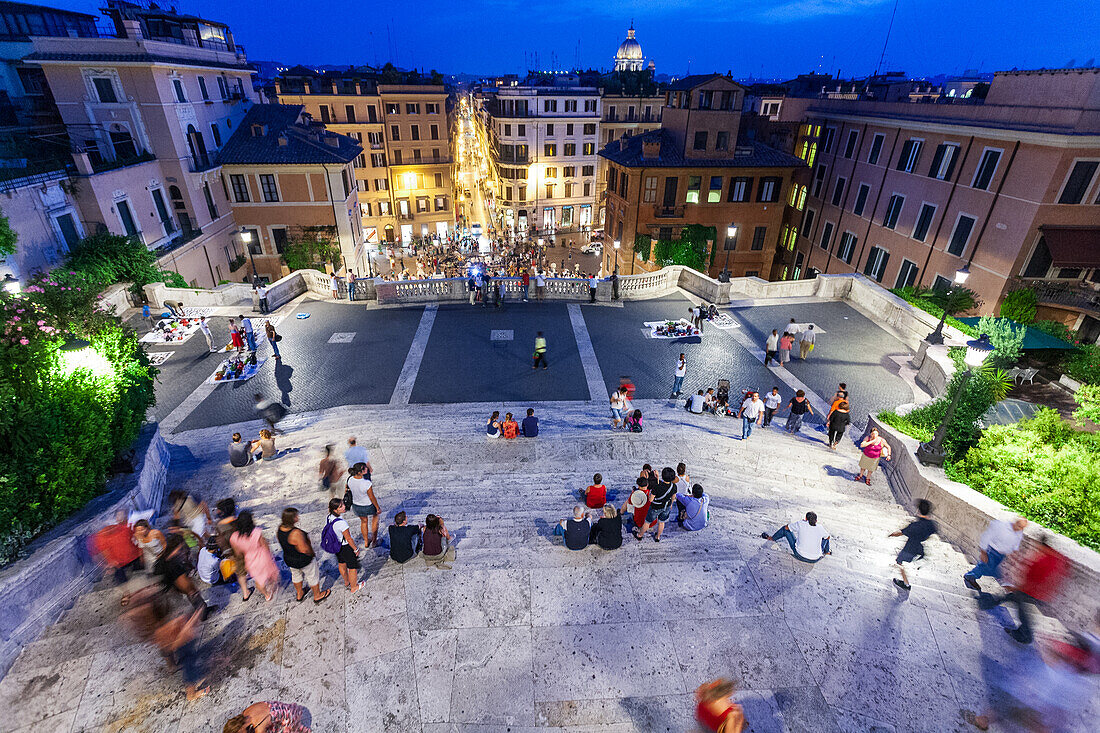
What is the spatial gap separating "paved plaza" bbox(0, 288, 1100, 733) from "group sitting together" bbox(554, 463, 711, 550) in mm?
298

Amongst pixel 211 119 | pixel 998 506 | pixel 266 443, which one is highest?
pixel 211 119

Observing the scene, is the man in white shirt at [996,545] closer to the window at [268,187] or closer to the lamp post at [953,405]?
the lamp post at [953,405]

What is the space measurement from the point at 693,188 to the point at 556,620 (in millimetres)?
33451

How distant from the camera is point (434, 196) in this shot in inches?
2135

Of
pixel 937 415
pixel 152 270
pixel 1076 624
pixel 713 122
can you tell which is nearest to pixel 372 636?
pixel 1076 624

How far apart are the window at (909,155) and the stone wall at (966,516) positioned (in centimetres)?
2464

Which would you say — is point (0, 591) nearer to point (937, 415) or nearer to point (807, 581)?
point (807, 581)

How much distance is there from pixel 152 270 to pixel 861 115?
40.9m

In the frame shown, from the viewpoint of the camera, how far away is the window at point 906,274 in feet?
95.5

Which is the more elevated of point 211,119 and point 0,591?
point 211,119

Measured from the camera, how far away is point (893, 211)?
3050 centimetres

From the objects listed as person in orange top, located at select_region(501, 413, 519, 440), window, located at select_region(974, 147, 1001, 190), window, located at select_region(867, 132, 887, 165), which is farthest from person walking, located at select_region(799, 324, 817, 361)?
window, located at select_region(867, 132, 887, 165)

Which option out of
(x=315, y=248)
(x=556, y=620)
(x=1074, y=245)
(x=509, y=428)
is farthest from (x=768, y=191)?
(x=556, y=620)

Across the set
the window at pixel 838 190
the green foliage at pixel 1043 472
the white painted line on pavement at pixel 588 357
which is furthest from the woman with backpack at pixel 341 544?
the window at pixel 838 190
